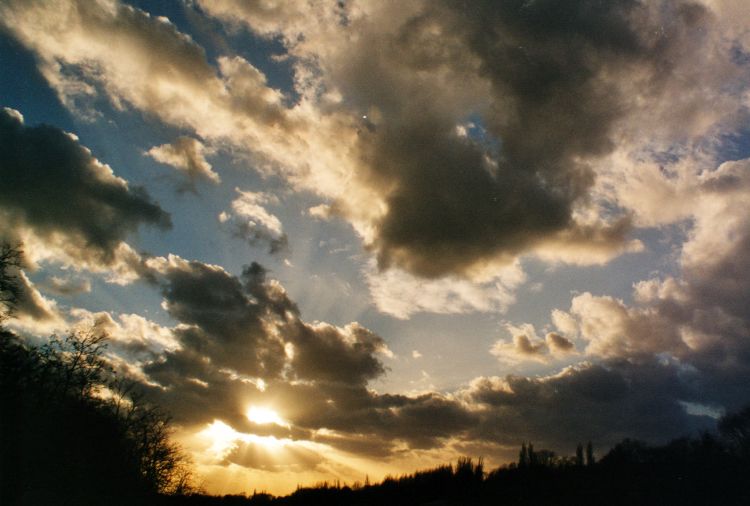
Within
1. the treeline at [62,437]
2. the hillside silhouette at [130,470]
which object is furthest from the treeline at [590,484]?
the treeline at [62,437]

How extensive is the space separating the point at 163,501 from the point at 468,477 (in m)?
38.2

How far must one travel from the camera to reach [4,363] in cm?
2630

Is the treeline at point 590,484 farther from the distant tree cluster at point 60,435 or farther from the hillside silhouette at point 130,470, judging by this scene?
the distant tree cluster at point 60,435

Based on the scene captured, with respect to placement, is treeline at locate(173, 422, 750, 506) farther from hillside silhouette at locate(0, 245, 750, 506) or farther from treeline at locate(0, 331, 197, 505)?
treeline at locate(0, 331, 197, 505)

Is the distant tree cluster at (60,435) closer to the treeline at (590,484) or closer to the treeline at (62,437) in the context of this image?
the treeline at (62,437)

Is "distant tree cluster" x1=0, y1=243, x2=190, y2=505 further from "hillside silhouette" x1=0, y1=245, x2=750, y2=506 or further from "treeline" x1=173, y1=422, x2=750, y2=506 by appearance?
"treeline" x1=173, y1=422, x2=750, y2=506

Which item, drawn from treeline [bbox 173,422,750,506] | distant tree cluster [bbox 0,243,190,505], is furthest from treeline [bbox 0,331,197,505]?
treeline [bbox 173,422,750,506]

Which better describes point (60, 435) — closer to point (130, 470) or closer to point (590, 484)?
point (130, 470)

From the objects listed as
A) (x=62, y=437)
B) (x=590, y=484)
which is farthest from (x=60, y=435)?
(x=590, y=484)

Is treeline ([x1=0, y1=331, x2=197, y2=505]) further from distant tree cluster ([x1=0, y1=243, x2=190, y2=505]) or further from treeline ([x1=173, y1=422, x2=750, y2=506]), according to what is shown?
treeline ([x1=173, y1=422, x2=750, y2=506])

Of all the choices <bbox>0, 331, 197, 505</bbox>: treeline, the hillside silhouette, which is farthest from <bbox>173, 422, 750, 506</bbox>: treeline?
<bbox>0, 331, 197, 505</bbox>: treeline

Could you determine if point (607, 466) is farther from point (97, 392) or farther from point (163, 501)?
point (163, 501)

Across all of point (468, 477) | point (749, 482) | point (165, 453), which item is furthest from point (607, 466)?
point (165, 453)

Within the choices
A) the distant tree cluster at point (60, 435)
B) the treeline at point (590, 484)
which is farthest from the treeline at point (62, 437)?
the treeline at point (590, 484)
